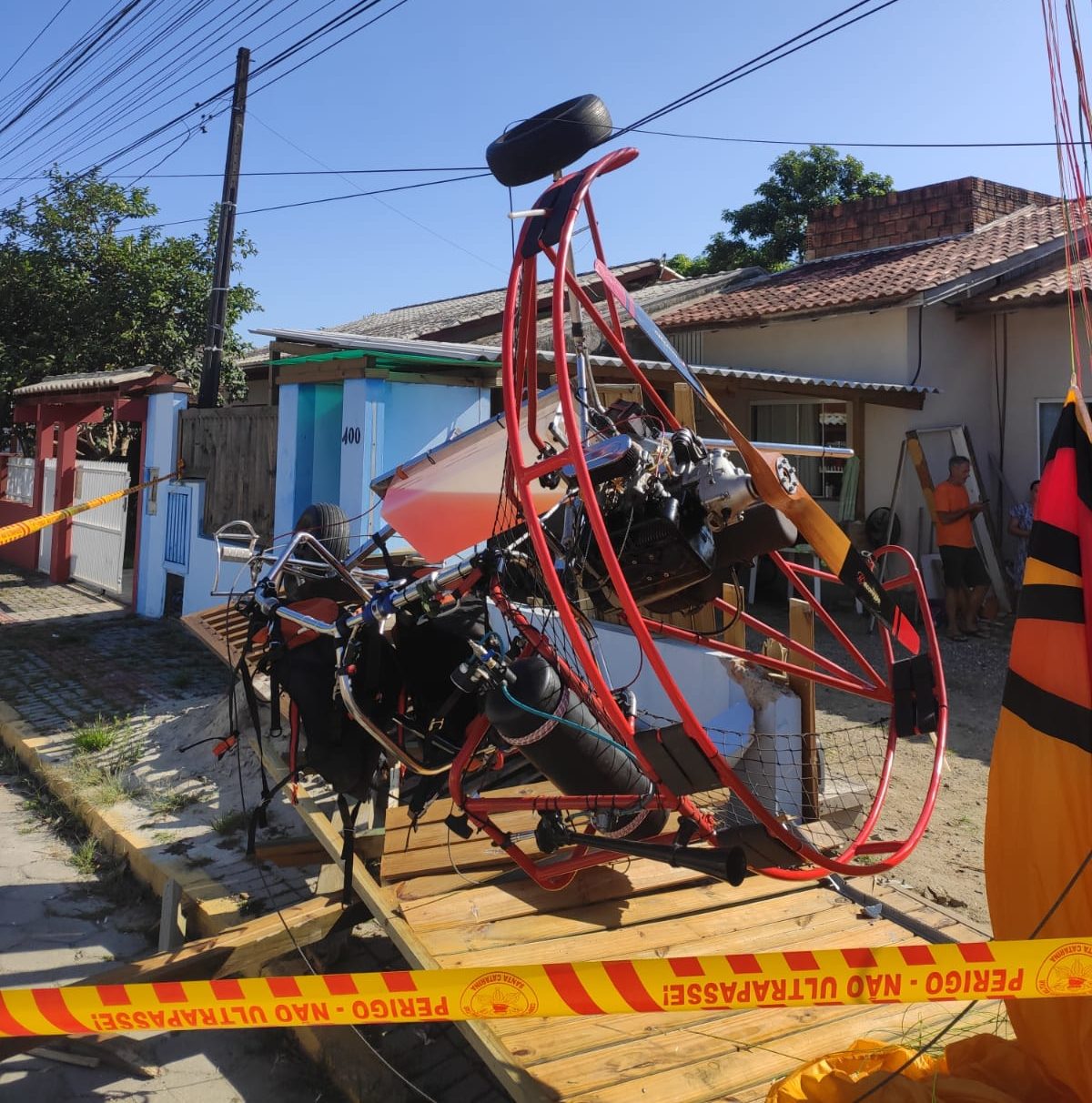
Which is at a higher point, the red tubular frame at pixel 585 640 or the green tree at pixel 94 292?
→ the green tree at pixel 94 292

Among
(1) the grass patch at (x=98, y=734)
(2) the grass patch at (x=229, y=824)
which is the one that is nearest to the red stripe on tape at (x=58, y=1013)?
(2) the grass patch at (x=229, y=824)

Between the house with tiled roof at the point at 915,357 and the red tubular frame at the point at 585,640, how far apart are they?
669 cm

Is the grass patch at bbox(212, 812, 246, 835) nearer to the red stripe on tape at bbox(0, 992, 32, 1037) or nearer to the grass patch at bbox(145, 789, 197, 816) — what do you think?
the grass patch at bbox(145, 789, 197, 816)

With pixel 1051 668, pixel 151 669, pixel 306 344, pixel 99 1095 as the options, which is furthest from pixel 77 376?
pixel 1051 668

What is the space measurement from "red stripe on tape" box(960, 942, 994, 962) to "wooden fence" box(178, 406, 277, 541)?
8120mm

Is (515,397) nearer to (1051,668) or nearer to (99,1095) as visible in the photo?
(1051,668)

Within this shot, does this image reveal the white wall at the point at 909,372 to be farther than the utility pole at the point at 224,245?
No

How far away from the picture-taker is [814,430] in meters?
11.9

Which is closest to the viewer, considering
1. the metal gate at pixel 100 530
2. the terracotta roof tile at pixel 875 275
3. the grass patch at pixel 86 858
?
the grass patch at pixel 86 858

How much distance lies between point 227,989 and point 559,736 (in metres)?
1.19

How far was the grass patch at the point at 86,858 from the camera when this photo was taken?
520cm

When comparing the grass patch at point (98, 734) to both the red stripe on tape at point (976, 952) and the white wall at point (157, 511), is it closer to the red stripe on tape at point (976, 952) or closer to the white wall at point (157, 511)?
the white wall at point (157, 511)

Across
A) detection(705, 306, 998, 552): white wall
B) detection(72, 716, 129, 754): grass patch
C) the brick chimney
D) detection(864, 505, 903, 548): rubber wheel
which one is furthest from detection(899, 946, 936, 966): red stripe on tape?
the brick chimney

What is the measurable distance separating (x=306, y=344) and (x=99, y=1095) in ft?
24.9
